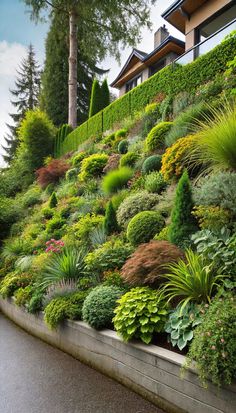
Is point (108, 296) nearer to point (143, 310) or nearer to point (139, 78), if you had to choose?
point (143, 310)

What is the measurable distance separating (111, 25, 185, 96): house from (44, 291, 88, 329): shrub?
1563 cm

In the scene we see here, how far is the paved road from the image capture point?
3094 millimetres

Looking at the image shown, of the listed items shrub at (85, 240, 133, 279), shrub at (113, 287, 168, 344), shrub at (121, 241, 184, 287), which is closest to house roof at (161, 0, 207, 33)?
shrub at (85, 240, 133, 279)

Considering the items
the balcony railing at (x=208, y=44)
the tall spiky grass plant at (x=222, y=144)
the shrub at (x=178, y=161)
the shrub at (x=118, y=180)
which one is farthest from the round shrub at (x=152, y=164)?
the balcony railing at (x=208, y=44)

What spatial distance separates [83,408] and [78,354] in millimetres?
1205

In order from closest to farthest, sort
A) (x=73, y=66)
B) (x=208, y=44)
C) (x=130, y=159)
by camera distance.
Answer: (x=208, y=44) < (x=130, y=159) < (x=73, y=66)

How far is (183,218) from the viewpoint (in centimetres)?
444

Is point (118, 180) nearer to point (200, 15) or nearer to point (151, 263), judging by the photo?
point (151, 263)

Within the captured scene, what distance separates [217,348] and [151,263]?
1505 mm

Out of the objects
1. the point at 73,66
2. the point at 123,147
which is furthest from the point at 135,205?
the point at 73,66

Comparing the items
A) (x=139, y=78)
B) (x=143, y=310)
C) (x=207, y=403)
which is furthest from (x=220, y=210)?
(x=139, y=78)

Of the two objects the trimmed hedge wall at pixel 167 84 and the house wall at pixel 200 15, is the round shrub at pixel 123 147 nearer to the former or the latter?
the trimmed hedge wall at pixel 167 84

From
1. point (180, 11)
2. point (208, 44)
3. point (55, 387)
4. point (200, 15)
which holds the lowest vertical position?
point (55, 387)

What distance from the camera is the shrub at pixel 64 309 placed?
14.6 ft
